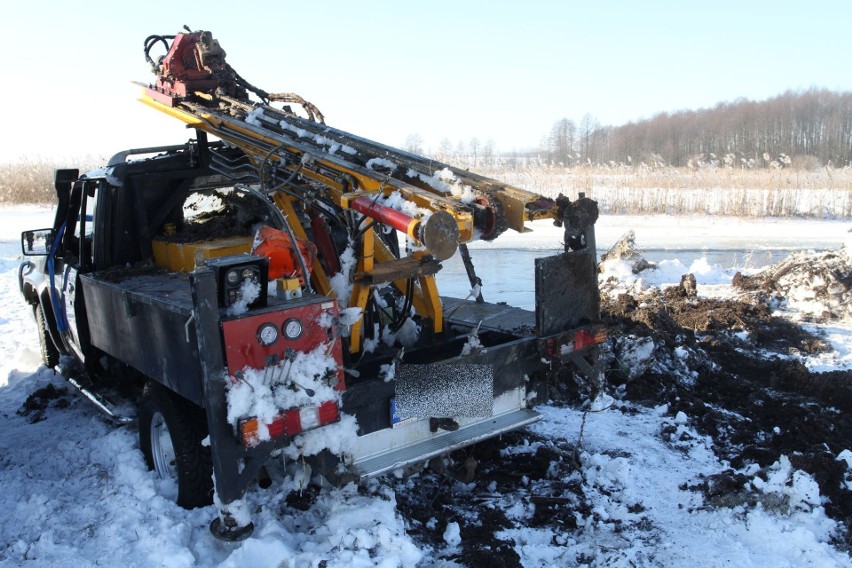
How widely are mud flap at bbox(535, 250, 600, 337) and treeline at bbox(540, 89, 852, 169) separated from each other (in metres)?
44.4

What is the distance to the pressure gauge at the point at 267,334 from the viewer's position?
339 cm

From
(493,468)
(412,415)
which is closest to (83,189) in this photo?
(412,415)

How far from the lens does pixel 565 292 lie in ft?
14.7

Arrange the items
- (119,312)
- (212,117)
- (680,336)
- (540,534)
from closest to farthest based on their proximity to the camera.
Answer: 1. (540,534)
2. (119,312)
3. (212,117)
4. (680,336)

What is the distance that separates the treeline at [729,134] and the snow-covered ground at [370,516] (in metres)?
44.3

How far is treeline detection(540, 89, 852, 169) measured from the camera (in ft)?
174

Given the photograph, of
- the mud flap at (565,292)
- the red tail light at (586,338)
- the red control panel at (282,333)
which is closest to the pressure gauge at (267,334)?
the red control panel at (282,333)

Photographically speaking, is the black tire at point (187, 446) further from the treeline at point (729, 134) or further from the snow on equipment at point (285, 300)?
the treeline at point (729, 134)

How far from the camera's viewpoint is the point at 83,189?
5738 millimetres

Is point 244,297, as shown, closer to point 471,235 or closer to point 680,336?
point 471,235

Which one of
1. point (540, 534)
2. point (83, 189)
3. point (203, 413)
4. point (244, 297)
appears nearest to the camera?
point (244, 297)

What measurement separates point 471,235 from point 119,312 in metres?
2.55

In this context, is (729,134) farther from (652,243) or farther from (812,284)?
(812,284)

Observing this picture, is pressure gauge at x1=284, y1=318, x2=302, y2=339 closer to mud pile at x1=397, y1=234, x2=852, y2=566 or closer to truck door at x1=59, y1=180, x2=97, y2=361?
mud pile at x1=397, y1=234, x2=852, y2=566
